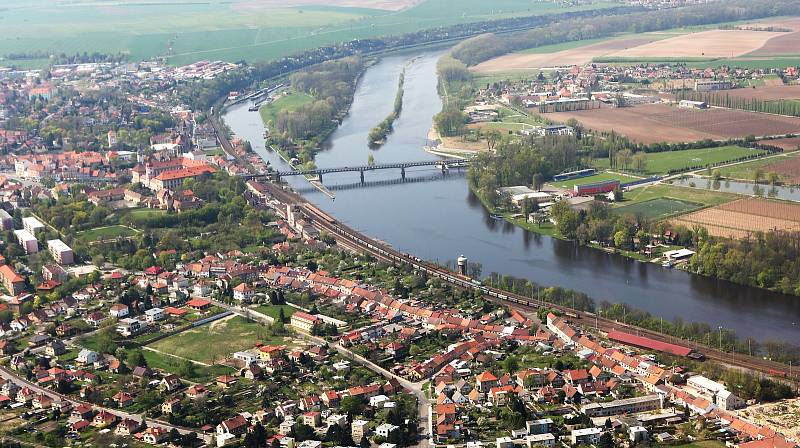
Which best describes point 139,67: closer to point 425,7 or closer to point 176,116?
point 176,116

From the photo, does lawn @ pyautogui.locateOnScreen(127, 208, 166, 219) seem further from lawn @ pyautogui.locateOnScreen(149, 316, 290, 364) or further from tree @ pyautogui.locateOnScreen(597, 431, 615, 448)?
tree @ pyautogui.locateOnScreen(597, 431, 615, 448)

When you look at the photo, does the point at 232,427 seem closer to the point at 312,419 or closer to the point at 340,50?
the point at 312,419

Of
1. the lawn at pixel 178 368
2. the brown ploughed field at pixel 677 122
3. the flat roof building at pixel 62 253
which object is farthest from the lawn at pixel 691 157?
the lawn at pixel 178 368

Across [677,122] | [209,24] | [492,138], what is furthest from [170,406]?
[209,24]

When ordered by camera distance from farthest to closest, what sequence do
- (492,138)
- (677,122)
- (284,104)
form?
(284,104)
(677,122)
(492,138)

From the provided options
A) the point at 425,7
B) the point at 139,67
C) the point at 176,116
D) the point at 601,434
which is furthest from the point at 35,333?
the point at 425,7

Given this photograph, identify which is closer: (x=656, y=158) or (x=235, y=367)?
(x=235, y=367)

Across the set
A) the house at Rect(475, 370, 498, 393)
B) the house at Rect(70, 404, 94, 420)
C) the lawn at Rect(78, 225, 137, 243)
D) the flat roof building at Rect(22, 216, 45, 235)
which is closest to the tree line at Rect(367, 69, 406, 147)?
the lawn at Rect(78, 225, 137, 243)
